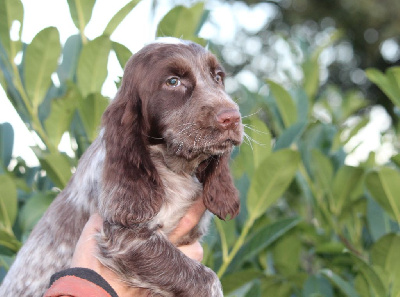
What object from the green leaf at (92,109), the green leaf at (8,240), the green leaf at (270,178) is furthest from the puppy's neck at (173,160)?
the green leaf at (8,240)

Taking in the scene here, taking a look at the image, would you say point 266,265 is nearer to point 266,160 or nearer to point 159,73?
point 266,160

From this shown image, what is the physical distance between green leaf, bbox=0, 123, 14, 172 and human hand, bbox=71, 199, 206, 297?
5.41ft

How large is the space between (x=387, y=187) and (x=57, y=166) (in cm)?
195

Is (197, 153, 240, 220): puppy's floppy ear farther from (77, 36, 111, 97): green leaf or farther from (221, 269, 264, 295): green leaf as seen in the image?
(77, 36, 111, 97): green leaf

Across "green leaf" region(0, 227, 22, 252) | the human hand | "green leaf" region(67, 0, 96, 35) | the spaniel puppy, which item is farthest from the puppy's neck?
"green leaf" region(67, 0, 96, 35)

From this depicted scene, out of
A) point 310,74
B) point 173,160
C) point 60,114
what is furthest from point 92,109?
point 310,74

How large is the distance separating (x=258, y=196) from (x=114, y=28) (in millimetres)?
1452

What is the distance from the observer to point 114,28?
11.9 ft

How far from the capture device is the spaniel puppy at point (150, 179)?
2.41 meters

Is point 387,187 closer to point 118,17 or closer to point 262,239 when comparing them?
point 262,239

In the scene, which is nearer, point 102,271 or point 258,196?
point 102,271

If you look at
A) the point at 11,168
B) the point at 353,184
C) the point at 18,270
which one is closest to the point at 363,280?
the point at 353,184

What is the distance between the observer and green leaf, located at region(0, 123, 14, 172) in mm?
3939

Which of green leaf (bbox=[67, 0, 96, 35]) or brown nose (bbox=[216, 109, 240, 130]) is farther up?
green leaf (bbox=[67, 0, 96, 35])
